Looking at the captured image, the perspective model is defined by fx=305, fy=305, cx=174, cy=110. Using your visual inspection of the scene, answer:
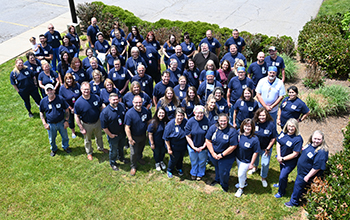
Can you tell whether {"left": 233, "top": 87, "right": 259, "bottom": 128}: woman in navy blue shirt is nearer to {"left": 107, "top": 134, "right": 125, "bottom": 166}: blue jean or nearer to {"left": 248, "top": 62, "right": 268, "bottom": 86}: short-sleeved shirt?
{"left": 248, "top": 62, "right": 268, "bottom": 86}: short-sleeved shirt

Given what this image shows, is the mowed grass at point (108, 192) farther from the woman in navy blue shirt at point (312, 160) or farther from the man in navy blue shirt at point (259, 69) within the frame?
the man in navy blue shirt at point (259, 69)

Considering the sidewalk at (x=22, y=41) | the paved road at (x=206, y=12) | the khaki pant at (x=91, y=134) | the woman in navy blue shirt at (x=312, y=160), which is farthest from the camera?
the paved road at (x=206, y=12)

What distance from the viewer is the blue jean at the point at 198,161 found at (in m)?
7.19

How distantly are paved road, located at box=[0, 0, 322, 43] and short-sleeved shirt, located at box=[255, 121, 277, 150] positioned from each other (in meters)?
10.8

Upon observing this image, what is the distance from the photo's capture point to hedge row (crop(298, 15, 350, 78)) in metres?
11.1

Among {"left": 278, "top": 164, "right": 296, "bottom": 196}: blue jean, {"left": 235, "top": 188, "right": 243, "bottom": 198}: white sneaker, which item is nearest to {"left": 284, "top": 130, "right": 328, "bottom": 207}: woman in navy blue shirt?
{"left": 278, "top": 164, "right": 296, "bottom": 196}: blue jean

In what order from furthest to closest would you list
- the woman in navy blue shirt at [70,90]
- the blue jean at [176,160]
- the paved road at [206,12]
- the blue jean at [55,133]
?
1. the paved road at [206,12]
2. the woman in navy blue shirt at [70,90]
3. the blue jean at [55,133]
4. the blue jean at [176,160]

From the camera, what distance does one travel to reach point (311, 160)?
6.12 meters

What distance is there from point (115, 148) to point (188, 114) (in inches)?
82.1

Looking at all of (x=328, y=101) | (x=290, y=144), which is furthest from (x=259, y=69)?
(x=290, y=144)

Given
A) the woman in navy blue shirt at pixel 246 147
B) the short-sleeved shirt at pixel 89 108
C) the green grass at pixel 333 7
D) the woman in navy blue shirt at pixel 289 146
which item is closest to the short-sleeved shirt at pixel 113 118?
the short-sleeved shirt at pixel 89 108

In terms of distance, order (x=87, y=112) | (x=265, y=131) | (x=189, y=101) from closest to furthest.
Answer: (x=265, y=131)
(x=87, y=112)
(x=189, y=101)

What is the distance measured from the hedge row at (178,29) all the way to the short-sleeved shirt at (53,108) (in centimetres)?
726

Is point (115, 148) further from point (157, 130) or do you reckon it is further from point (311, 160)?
point (311, 160)
